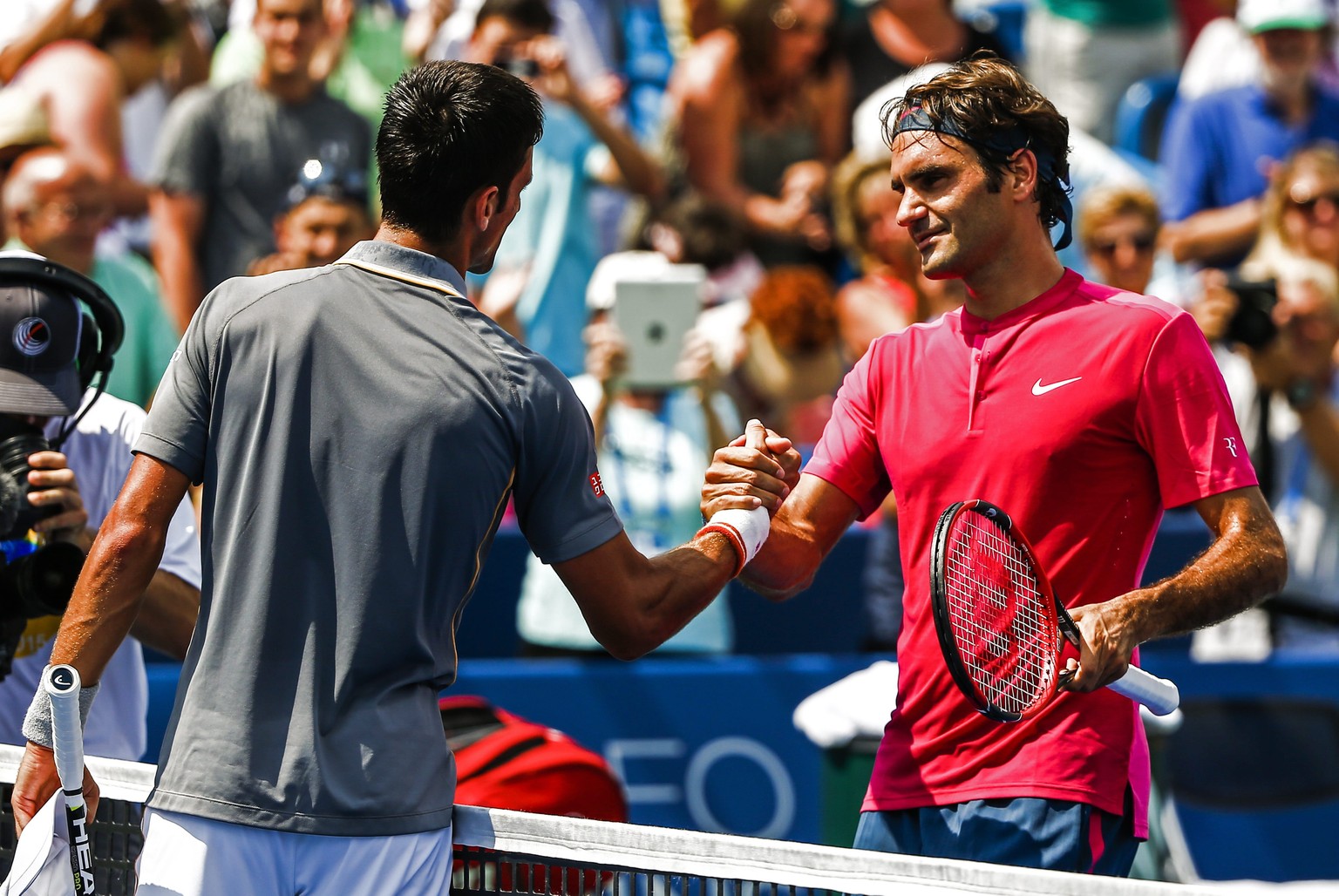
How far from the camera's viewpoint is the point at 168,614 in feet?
11.1

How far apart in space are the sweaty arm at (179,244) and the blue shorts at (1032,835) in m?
4.47

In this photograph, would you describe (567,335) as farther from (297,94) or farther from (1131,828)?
(1131,828)

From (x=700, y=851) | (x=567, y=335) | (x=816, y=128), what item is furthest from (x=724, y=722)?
(x=700, y=851)

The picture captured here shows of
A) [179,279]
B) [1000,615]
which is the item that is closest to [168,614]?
[1000,615]

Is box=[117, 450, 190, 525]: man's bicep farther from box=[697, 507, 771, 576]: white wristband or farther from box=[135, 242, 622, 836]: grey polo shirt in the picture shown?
box=[697, 507, 771, 576]: white wristband

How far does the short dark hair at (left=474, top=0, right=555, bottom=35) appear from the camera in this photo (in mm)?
6844

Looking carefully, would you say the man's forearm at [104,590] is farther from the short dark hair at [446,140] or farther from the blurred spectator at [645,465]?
the blurred spectator at [645,465]

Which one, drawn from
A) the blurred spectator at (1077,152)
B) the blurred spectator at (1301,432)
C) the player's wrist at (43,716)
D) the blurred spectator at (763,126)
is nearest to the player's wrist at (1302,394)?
the blurred spectator at (1301,432)

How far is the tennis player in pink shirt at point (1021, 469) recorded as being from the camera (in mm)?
2906

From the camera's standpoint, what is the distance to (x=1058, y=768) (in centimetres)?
292

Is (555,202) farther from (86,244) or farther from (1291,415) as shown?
(1291,415)

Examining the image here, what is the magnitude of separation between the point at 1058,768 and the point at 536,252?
4.57 meters

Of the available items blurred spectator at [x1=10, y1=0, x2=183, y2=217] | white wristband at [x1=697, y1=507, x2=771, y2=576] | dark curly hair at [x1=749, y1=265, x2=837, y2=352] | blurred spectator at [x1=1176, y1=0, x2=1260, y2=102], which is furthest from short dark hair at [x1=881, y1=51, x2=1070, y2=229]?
blurred spectator at [x1=1176, y1=0, x2=1260, y2=102]

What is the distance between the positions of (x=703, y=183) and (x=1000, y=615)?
5015mm
